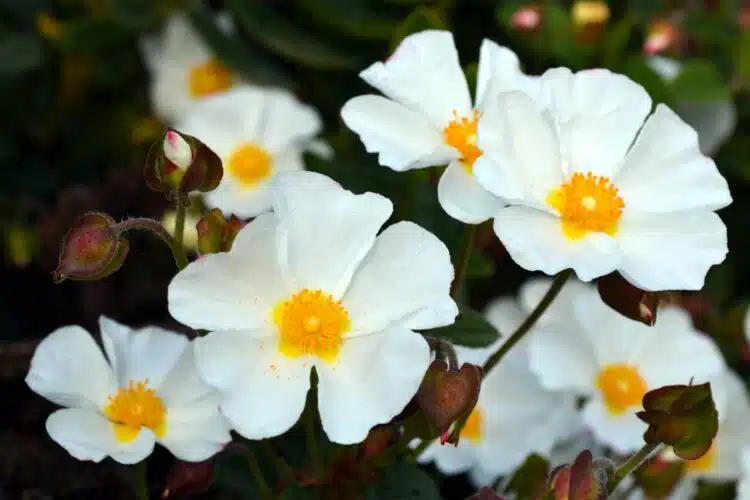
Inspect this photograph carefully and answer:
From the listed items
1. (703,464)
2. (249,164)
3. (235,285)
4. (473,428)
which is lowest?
(703,464)

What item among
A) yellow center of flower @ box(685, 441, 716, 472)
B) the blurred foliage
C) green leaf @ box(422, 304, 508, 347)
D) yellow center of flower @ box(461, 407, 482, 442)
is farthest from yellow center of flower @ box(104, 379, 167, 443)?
yellow center of flower @ box(685, 441, 716, 472)

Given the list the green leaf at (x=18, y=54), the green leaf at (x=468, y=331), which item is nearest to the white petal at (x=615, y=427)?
the green leaf at (x=468, y=331)

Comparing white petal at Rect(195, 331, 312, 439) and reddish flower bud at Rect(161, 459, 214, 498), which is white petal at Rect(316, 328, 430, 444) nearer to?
white petal at Rect(195, 331, 312, 439)

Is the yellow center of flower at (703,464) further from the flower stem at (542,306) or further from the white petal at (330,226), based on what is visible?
the white petal at (330,226)

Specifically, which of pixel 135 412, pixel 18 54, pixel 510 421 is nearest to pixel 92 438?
pixel 135 412

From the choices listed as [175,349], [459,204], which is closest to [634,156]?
[459,204]

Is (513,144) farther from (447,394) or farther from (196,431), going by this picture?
(196,431)
